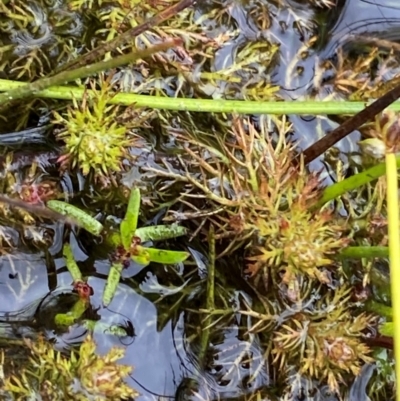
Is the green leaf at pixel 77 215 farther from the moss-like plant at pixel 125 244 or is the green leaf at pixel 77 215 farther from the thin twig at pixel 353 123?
the thin twig at pixel 353 123

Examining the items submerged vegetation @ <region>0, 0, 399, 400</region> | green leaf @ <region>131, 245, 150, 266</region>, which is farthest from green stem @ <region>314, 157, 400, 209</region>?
green leaf @ <region>131, 245, 150, 266</region>

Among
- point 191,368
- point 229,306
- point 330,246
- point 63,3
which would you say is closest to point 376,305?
point 330,246

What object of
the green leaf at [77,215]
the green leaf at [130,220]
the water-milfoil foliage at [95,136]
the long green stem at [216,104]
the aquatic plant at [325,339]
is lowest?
the aquatic plant at [325,339]

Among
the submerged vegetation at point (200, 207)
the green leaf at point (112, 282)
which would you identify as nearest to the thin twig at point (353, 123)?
the submerged vegetation at point (200, 207)

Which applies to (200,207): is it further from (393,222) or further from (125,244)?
(393,222)

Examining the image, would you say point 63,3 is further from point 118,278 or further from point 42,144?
point 118,278

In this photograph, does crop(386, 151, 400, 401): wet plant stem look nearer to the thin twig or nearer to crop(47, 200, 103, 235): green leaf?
the thin twig
